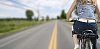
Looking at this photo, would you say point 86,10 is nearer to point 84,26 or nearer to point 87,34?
point 84,26

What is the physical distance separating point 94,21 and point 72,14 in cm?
52

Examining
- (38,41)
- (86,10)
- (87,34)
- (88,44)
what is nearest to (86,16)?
(86,10)

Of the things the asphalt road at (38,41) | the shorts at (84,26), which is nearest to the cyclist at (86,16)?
the shorts at (84,26)

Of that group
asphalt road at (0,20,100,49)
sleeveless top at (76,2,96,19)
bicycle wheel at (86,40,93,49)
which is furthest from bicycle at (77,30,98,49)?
asphalt road at (0,20,100,49)

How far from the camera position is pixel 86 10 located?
4.73 m

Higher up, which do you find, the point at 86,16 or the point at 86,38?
the point at 86,16

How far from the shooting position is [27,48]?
11.1 meters

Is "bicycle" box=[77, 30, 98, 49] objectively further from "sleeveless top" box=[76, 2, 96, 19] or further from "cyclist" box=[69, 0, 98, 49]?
"sleeveless top" box=[76, 2, 96, 19]

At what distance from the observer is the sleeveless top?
4.70m

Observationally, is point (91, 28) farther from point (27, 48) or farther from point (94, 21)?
point (27, 48)

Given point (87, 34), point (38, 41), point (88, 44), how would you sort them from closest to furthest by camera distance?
point (87, 34)
point (88, 44)
point (38, 41)

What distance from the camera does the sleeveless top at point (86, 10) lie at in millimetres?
4699

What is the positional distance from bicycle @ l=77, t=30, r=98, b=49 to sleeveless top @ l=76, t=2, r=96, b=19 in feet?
1.09

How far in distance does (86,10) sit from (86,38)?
0.59m
